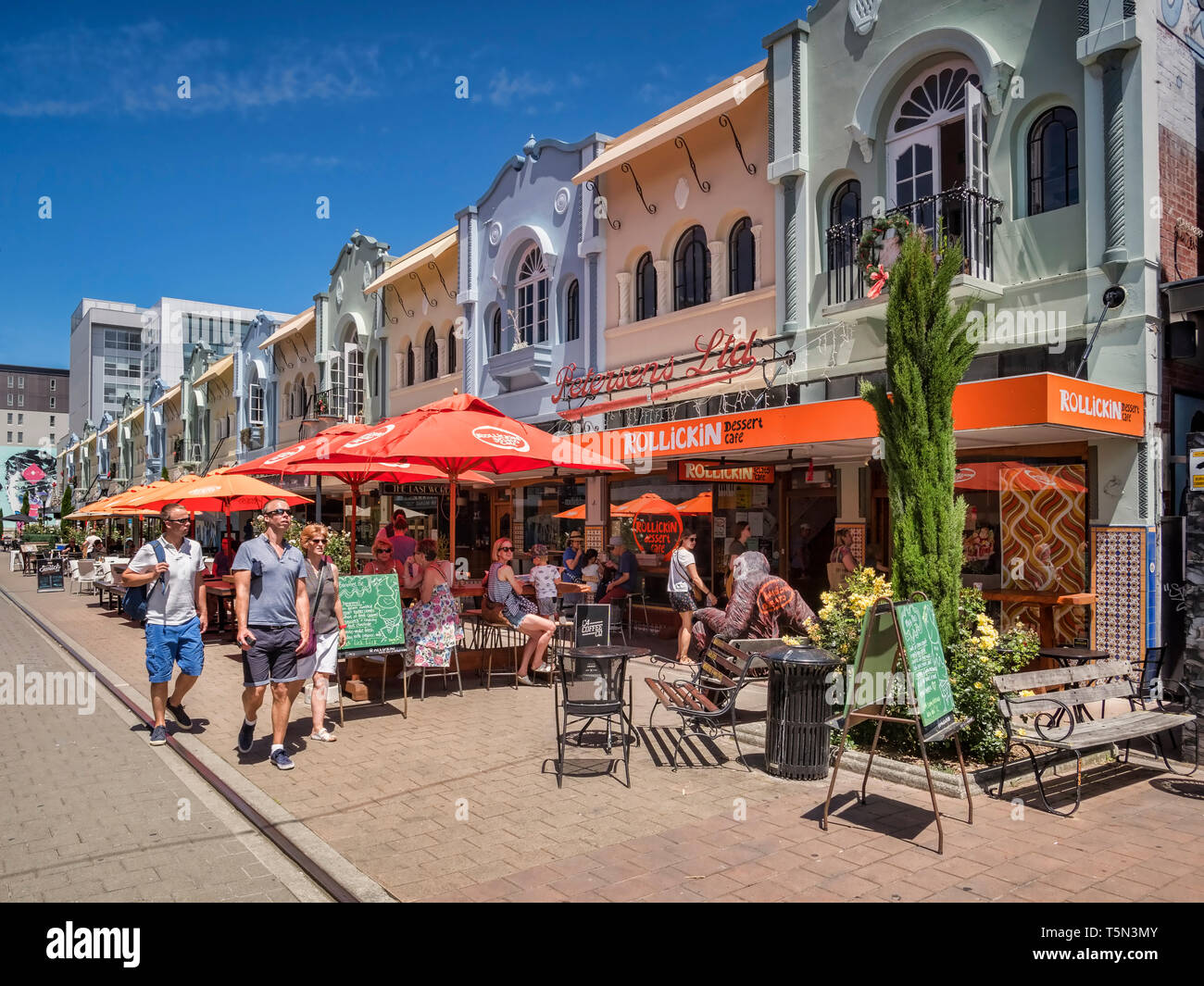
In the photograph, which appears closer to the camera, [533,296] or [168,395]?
[533,296]

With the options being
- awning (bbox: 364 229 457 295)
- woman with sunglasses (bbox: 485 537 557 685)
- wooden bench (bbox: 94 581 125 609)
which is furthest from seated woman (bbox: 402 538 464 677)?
awning (bbox: 364 229 457 295)

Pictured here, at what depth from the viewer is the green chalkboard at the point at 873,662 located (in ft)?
18.3

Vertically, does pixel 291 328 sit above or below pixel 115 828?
above

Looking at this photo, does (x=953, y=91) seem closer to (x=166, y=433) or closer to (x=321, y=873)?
(x=321, y=873)

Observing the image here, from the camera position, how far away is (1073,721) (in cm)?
610

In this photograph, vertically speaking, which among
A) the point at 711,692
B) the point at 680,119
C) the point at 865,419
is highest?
the point at 680,119

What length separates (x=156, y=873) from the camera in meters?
4.71

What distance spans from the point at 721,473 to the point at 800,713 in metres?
6.83

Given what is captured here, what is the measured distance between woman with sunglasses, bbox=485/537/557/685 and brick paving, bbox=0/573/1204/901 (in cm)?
223

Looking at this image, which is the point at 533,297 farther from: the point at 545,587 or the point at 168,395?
the point at 168,395

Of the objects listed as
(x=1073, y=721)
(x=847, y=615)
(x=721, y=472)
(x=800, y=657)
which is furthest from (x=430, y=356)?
(x=1073, y=721)

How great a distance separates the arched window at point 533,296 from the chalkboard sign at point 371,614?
10.9 m
